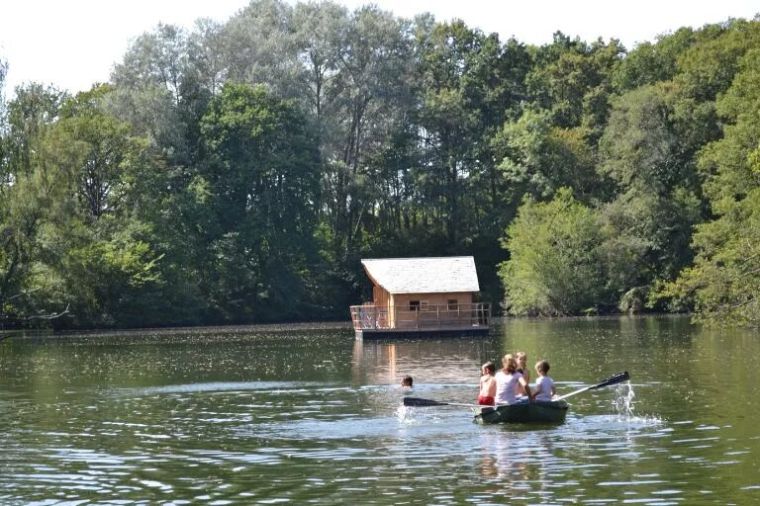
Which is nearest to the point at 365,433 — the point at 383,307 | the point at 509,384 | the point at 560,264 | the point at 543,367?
the point at 509,384

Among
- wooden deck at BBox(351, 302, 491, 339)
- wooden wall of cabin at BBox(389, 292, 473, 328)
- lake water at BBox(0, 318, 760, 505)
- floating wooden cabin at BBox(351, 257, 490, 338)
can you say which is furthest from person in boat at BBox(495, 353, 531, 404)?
wooden wall of cabin at BBox(389, 292, 473, 328)

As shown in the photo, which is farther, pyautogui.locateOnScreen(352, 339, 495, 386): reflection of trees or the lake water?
pyautogui.locateOnScreen(352, 339, 495, 386): reflection of trees

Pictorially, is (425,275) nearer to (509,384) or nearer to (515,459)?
(509,384)

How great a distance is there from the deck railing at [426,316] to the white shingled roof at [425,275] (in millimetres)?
1028

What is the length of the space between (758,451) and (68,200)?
51886 millimetres

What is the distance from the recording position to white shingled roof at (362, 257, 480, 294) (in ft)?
236

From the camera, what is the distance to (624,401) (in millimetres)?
32438

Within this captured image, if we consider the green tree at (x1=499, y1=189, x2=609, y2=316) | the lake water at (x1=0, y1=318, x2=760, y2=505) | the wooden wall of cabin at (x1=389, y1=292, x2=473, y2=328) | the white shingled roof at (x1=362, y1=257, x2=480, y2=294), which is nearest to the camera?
the lake water at (x1=0, y1=318, x2=760, y2=505)

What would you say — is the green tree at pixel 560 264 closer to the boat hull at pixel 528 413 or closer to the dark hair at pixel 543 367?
the dark hair at pixel 543 367

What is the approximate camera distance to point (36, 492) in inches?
835

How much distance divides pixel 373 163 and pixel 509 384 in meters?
71.7

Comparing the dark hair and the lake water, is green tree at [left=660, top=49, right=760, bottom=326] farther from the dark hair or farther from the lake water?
the dark hair

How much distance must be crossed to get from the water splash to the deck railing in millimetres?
35404

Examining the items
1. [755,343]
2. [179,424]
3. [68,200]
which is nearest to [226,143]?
[68,200]
